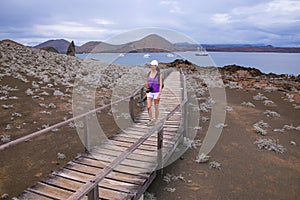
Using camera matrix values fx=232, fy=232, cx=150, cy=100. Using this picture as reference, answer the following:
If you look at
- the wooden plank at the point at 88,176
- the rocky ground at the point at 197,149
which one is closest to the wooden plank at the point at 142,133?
the rocky ground at the point at 197,149

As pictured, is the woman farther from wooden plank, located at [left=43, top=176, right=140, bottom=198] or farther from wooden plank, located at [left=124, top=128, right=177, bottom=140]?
wooden plank, located at [left=43, top=176, right=140, bottom=198]

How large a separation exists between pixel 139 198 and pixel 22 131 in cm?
646

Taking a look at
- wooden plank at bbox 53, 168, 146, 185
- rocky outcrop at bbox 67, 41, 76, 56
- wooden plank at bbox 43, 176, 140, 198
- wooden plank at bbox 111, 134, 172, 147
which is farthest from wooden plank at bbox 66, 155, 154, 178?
rocky outcrop at bbox 67, 41, 76, 56

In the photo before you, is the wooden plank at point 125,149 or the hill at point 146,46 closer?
the wooden plank at point 125,149

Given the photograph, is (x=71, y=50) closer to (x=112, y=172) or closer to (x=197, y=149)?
(x=197, y=149)

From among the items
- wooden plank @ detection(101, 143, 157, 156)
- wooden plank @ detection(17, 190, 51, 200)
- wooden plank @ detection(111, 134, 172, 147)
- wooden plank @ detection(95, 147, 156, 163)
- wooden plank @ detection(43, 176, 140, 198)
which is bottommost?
wooden plank @ detection(17, 190, 51, 200)

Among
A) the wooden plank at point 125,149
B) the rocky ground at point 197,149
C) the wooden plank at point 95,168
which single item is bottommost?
the rocky ground at point 197,149

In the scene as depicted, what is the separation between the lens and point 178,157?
7832mm

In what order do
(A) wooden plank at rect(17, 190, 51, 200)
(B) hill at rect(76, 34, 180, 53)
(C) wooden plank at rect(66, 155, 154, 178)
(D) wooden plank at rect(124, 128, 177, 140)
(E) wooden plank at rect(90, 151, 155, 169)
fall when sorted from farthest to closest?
(B) hill at rect(76, 34, 180, 53) < (D) wooden plank at rect(124, 128, 177, 140) < (E) wooden plank at rect(90, 151, 155, 169) < (C) wooden plank at rect(66, 155, 154, 178) < (A) wooden plank at rect(17, 190, 51, 200)

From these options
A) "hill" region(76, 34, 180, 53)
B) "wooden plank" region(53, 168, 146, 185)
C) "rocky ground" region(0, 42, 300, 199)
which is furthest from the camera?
"hill" region(76, 34, 180, 53)

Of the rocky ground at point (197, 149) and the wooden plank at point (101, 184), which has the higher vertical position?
the wooden plank at point (101, 184)

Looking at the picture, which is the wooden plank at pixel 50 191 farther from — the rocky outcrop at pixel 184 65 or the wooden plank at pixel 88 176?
the rocky outcrop at pixel 184 65

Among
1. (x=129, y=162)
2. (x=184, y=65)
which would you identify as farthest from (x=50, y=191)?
(x=184, y=65)

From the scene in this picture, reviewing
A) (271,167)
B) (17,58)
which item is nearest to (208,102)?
(271,167)
